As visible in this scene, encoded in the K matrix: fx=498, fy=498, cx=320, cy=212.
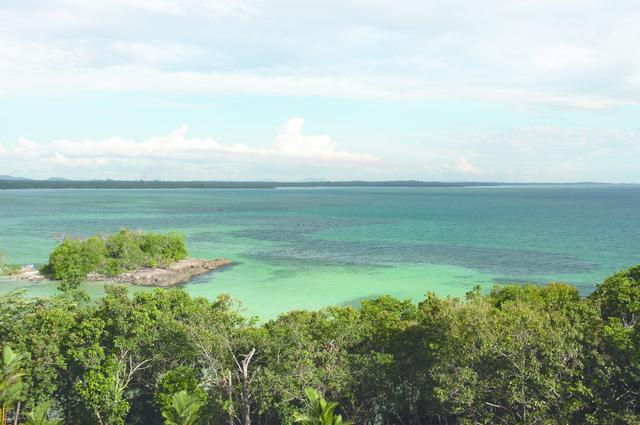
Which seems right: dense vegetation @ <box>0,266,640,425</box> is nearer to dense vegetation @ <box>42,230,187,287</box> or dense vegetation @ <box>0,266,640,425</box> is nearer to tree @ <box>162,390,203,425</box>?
tree @ <box>162,390,203,425</box>

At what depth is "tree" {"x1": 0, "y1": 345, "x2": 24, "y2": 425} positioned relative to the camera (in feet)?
45.7

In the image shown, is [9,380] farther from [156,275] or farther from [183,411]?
[156,275]

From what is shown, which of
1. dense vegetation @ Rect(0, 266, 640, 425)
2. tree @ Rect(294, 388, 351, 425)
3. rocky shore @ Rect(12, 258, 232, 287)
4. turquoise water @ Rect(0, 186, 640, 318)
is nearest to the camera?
tree @ Rect(294, 388, 351, 425)

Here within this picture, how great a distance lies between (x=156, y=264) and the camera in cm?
5022

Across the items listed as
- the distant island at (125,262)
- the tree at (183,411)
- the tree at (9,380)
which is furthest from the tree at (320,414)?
the distant island at (125,262)

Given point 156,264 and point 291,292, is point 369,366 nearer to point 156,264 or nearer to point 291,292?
point 291,292

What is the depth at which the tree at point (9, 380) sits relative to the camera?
13.9 meters

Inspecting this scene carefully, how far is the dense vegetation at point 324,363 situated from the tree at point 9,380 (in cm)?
6

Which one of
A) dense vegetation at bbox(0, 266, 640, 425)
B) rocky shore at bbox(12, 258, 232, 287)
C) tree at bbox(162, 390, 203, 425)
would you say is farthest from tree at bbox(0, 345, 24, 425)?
rocky shore at bbox(12, 258, 232, 287)

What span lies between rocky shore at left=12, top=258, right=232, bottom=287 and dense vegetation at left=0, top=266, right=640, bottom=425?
26538 mm

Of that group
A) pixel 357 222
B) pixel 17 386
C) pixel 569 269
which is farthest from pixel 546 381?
pixel 357 222

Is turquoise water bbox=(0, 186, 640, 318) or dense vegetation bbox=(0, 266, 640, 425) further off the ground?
dense vegetation bbox=(0, 266, 640, 425)

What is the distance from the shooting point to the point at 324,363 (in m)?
16.3

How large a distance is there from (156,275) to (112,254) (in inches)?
229
